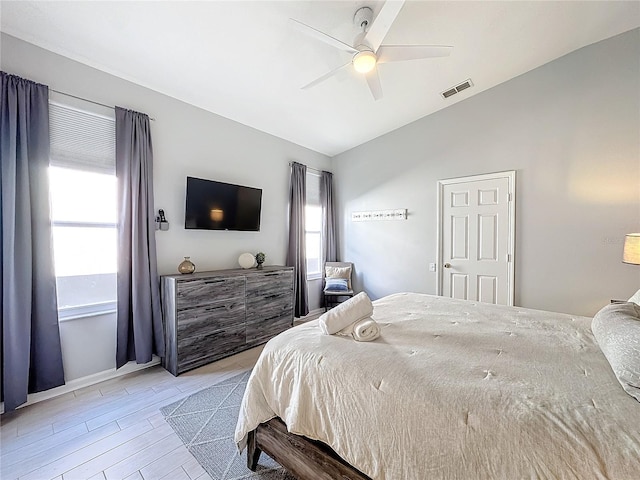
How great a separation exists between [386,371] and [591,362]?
0.97 meters

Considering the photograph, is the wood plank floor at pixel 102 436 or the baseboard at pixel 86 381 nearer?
the wood plank floor at pixel 102 436

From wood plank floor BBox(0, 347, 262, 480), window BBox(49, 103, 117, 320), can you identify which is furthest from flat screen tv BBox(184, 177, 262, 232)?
wood plank floor BBox(0, 347, 262, 480)

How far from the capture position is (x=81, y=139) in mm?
2479

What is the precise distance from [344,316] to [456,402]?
2.43 ft

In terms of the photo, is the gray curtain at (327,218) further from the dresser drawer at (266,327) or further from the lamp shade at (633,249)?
the lamp shade at (633,249)

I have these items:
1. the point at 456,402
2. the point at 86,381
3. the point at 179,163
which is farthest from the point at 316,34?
the point at 86,381

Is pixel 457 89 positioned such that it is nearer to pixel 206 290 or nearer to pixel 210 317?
pixel 206 290

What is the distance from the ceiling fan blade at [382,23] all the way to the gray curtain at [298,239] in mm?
2546

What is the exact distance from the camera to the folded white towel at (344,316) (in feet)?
5.26

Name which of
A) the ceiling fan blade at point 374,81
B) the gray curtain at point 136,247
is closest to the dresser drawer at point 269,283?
the gray curtain at point 136,247

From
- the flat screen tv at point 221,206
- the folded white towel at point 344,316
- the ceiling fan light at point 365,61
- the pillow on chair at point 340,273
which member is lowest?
the pillow on chair at point 340,273

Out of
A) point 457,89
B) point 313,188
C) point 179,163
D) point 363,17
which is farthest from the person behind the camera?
point 313,188

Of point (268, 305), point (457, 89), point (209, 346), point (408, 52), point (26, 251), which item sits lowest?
point (209, 346)

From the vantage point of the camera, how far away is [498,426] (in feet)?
2.95
